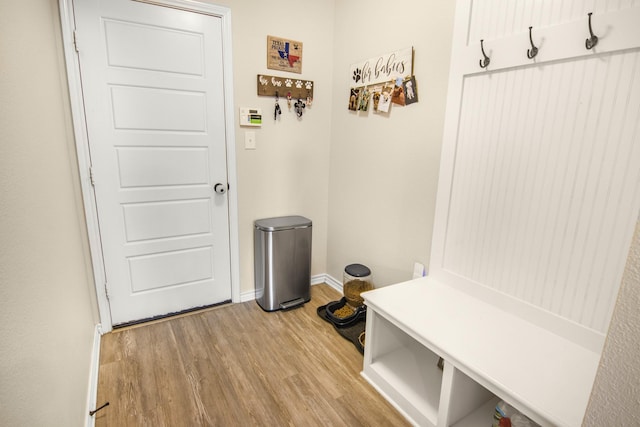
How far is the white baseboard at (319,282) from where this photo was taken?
2658mm

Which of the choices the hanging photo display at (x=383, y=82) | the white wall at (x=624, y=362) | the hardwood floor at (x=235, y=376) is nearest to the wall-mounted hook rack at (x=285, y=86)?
the hanging photo display at (x=383, y=82)

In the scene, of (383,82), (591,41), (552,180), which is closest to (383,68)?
(383,82)

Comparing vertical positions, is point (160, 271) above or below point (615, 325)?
below

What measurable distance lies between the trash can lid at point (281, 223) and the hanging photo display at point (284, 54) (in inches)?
45.9

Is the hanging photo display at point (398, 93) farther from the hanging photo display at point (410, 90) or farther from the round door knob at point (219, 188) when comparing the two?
the round door knob at point (219, 188)

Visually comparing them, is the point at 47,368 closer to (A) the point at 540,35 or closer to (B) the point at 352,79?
(A) the point at 540,35

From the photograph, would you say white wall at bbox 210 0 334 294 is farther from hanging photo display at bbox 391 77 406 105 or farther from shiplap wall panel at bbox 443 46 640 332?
shiplap wall panel at bbox 443 46 640 332

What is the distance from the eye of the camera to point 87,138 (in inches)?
75.9

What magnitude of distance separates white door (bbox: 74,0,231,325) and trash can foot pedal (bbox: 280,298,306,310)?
0.61m

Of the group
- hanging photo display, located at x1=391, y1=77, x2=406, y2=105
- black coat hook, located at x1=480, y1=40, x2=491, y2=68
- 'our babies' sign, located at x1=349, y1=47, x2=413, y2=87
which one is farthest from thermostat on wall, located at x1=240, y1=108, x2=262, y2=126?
black coat hook, located at x1=480, y1=40, x2=491, y2=68

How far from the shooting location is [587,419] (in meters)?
0.56

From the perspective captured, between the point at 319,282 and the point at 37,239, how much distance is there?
2284mm

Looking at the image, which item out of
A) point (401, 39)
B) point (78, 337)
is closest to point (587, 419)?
point (78, 337)

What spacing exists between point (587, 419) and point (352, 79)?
237 centimetres
